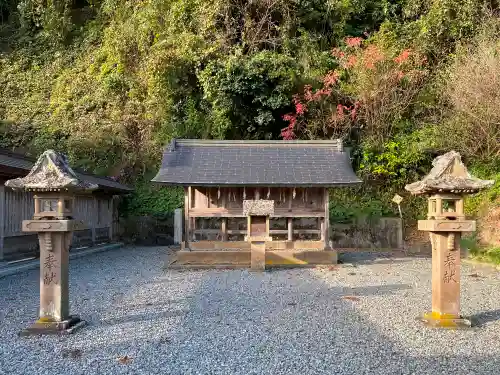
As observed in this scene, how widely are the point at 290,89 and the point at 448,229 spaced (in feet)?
46.6

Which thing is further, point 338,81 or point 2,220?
point 338,81

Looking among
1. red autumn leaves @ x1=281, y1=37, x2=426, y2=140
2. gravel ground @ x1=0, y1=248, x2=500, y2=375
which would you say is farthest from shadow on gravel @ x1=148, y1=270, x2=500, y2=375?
red autumn leaves @ x1=281, y1=37, x2=426, y2=140

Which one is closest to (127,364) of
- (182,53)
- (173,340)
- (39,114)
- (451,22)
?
(173,340)

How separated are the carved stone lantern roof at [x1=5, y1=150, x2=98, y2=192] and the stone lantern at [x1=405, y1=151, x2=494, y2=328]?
4882mm

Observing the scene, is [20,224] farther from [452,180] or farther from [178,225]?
[452,180]

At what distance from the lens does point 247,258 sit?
12953 millimetres

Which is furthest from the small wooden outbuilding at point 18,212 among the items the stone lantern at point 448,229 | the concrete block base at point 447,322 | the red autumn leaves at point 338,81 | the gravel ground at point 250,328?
the red autumn leaves at point 338,81

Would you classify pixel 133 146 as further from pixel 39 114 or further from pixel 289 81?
pixel 289 81

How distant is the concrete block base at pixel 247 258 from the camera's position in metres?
12.8

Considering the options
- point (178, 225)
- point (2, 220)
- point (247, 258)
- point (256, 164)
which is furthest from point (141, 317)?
point (178, 225)

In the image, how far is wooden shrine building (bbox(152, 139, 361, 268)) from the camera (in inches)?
508

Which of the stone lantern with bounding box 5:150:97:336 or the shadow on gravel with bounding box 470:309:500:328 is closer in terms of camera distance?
the stone lantern with bounding box 5:150:97:336

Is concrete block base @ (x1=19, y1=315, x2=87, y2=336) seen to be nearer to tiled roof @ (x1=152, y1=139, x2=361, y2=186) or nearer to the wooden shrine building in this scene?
the wooden shrine building

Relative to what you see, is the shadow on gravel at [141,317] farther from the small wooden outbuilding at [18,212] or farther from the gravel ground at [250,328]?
the small wooden outbuilding at [18,212]
